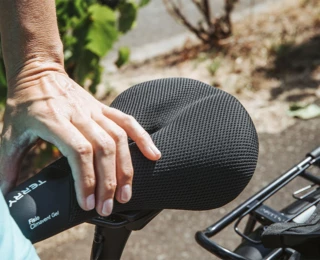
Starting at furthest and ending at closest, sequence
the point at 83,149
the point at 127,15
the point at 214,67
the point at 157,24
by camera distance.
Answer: the point at 157,24, the point at 214,67, the point at 127,15, the point at 83,149

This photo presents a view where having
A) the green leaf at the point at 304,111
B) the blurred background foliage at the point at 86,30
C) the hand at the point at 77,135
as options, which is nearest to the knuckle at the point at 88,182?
the hand at the point at 77,135

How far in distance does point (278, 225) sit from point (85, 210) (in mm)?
485

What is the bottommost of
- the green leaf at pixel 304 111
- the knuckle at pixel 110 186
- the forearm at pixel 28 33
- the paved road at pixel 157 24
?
the paved road at pixel 157 24

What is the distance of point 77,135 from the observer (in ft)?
Answer: 3.91

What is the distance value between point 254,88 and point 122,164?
3538 mm

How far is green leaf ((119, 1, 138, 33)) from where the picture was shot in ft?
11.4

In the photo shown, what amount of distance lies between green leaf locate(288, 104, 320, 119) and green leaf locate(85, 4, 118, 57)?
157 cm

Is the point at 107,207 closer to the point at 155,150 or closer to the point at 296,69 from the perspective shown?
the point at 155,150

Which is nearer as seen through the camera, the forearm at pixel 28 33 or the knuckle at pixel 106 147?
the knuckle at pixel 106 147

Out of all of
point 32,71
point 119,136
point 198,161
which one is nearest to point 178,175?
point 198,161

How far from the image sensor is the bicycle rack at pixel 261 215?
60.3 inches

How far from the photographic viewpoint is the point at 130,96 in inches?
57.6

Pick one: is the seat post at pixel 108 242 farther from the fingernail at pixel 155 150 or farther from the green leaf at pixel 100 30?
the green leaf at pixel 100 30

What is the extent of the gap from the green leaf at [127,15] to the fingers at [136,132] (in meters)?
2.26
